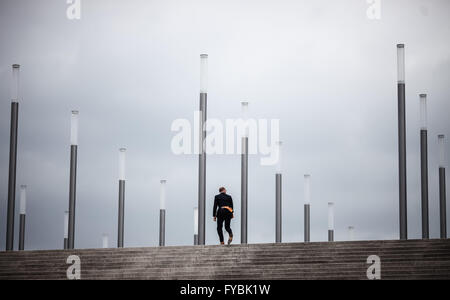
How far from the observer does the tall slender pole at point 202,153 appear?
25.4 m

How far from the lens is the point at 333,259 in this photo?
61.5 feet

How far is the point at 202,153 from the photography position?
86.4 ft

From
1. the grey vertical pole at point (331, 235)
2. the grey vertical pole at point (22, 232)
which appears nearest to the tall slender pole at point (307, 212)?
the grey vertical pole at point (331, 235)

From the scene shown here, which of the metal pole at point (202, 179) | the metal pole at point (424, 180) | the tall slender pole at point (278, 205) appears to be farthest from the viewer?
the tall slender pole at point (278, 205)

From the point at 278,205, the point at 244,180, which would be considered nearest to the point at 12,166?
the point at 244,180

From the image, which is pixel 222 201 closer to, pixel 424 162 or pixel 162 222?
pixel 424 162

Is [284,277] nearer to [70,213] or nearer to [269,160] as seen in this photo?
[70,213]

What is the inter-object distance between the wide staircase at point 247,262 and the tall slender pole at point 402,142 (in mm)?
5772

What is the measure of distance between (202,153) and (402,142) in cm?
564

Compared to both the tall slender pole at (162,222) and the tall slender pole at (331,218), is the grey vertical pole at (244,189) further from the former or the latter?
the tall slender pole at (331,218)

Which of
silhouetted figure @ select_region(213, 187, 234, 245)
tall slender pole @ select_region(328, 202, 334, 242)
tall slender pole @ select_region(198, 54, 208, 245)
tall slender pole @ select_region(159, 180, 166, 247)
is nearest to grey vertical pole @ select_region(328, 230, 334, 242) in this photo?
tall slender pole @ select_region(328, 202, 334, 242)

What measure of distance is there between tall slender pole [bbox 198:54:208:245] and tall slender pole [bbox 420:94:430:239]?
6973 millimetres
